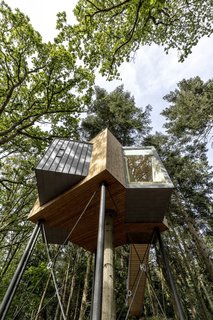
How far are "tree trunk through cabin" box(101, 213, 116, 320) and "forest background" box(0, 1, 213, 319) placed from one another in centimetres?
149

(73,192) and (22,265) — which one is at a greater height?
(73,192)

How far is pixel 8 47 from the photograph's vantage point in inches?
255

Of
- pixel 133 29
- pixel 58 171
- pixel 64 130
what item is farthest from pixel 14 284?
pixel 133 29

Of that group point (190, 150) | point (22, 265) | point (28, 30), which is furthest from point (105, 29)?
point (190, 150)

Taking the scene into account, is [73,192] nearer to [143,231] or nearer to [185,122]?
[143,231]

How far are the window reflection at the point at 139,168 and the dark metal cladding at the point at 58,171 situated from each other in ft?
3.13

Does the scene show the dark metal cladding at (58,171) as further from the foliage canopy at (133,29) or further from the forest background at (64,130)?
the foliage canopy at (133,29)

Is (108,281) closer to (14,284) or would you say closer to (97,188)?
(14,284)

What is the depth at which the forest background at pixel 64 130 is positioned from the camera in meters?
6.81

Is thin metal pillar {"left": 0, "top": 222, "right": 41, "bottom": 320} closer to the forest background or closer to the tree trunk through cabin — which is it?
the forest background

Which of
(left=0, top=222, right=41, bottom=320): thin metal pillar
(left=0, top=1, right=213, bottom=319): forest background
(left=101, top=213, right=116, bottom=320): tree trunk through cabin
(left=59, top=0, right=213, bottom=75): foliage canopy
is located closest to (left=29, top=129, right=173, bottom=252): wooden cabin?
(left=101, top=213, right=116, bottom=320): tree trunk through cabin

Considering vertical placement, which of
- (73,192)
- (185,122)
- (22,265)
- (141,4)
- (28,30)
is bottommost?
(22,265)

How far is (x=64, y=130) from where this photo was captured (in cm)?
790

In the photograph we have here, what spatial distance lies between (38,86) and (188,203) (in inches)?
411
